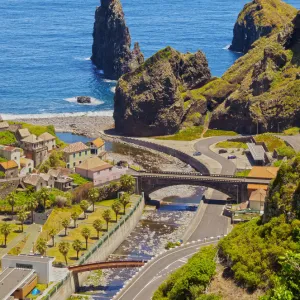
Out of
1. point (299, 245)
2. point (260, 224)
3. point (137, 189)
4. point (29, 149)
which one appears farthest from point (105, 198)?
point (299, 245)

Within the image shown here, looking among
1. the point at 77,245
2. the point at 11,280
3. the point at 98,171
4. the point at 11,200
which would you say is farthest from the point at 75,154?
the point at 11,280

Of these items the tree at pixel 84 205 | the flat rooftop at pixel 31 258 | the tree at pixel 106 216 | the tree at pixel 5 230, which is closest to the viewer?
the flat rooftop at pixel 31 258

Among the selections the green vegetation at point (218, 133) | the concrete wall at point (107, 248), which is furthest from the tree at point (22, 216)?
the green vegetation at point (218, 133)

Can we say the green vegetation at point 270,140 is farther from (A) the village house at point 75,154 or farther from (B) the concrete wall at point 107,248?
(B) the concrete wall at point 107,248

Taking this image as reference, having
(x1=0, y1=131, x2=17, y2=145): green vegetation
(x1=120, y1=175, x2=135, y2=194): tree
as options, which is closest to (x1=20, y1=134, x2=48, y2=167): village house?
(x1=0, y1=131, x2=17, y2=145): green vegetation

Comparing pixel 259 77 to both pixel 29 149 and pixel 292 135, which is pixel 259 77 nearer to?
pixel 292 135

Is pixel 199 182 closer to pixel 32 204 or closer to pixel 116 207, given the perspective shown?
pixel 116 207

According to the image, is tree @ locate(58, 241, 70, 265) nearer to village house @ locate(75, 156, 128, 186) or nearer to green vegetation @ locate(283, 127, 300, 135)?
village house @ locate(75, 156, 128, 186)
